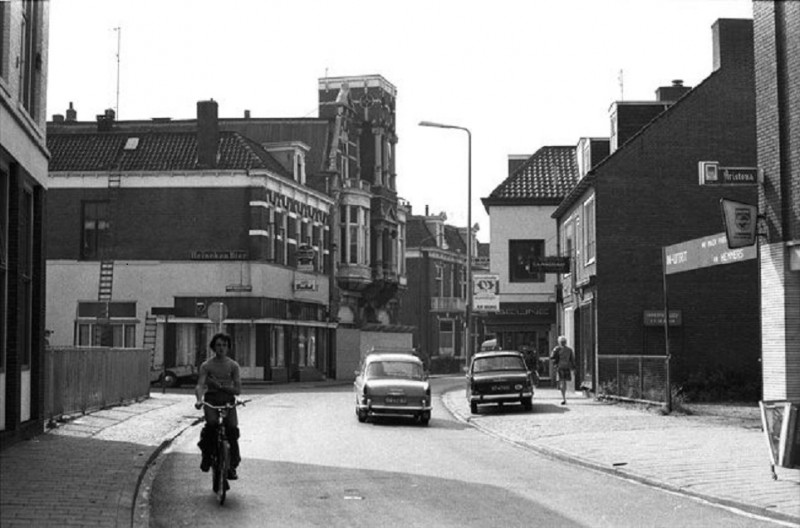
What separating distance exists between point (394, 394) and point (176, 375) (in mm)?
23260

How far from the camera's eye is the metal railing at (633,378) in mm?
29636

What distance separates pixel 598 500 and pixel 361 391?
14826mm

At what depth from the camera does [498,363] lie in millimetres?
32375

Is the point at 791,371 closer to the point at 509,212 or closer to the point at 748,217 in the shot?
the point at 748,217

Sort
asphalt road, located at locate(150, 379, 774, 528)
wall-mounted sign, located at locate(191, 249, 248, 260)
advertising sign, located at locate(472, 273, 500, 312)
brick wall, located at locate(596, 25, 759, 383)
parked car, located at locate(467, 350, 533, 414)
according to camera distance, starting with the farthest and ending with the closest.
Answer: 1. wall-mounted sign, located at locate(191, 249, 248, 260)
2. advertising sign, located at locate(472, 273, 500, 312)
3. brick wall, located at locate(596, 25, 759, 383)
4. parked car, located at locate(467, 350, 533, 414)
5. asphalt road, located at locate(150, 379, 774, 528)

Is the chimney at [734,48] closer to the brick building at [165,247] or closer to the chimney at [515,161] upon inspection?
the chimney at [515,161]

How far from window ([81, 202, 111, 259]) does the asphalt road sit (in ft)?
111

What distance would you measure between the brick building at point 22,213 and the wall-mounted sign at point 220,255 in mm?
33491

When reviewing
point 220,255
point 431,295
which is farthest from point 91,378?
point 431,295

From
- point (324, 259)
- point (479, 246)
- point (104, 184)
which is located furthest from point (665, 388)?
point (479, 246)

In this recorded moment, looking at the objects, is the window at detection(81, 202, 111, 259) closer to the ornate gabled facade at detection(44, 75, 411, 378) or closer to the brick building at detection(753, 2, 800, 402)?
the ornate gabled facade at detection(44, 75, 411, 378)

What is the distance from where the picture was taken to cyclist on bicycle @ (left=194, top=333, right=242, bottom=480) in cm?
1414

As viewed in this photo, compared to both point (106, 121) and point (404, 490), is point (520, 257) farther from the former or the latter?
point (404, 490)

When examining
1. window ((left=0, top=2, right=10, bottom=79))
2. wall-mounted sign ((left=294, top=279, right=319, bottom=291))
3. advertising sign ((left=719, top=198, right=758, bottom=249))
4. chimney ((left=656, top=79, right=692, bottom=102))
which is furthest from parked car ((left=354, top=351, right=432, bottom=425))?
wall-mounted sign ((left=294, top=279, right=319, bottom=291))
